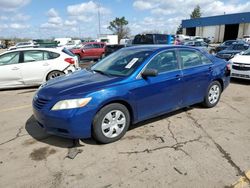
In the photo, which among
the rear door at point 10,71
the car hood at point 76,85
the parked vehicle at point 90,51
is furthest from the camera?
the parked vehicle at point 90,51

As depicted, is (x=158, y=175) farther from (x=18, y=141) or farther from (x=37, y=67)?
(x=37, y=67)

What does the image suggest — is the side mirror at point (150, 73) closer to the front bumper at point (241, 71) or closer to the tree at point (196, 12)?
the front bumper at point (241, 71)

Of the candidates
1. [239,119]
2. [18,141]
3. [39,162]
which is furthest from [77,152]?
[239,119]

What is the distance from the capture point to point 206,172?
123 inches

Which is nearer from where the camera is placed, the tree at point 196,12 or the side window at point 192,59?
the side window at point 192,59

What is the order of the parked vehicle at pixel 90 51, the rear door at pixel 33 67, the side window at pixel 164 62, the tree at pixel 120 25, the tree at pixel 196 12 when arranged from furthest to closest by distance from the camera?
the tree at pixel 196 12 < the tree at pixel 120 25 < the parked vehicle at pixel 90 51 < the rear door at pixel 33 67 < the side window at pixel 164 62

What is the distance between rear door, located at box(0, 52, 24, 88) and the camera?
8070 mm

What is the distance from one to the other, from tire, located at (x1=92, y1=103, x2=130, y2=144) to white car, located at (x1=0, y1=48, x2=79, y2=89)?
5188 millimetres

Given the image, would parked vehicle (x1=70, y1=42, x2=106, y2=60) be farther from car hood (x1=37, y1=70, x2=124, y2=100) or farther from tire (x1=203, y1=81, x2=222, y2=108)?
car hood (x1=37, y1=70, x2=124, y2=100)

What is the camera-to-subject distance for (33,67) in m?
8.23

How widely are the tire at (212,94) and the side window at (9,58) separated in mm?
6296

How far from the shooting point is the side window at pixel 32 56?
830cm

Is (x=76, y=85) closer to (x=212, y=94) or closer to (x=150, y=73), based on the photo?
(x=150, y=73)

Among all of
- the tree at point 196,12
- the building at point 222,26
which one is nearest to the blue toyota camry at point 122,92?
the building at point 222,26
